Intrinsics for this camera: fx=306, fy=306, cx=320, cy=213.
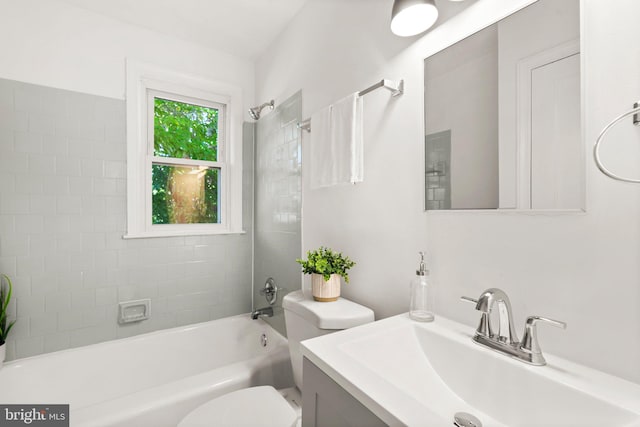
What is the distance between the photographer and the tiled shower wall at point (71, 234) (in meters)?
1.76

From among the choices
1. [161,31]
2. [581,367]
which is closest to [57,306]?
[161,31]

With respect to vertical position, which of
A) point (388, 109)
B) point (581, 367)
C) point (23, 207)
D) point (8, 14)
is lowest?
point (581, 367)

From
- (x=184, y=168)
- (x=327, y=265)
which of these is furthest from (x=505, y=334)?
(x=184, y=168)

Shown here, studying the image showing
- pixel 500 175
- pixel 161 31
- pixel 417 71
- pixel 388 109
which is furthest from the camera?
pixel 161 31

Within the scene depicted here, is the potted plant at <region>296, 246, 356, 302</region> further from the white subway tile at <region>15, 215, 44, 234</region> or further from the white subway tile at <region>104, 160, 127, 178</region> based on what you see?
the white subway tile at <region>15, 215, 44, 234</region>

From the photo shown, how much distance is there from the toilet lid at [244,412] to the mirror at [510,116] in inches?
38.3

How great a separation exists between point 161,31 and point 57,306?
1.92m

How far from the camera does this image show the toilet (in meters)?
1.14

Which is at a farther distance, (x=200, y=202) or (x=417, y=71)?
(x=200, y=202)

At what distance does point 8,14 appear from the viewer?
1.72 meters

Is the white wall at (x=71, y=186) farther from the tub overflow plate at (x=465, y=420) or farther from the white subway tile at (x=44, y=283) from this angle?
the tub overflow plate at (x=465, y=420)

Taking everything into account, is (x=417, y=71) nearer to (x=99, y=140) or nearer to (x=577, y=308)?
(x=577, y=308)

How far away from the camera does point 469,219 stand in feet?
3.27

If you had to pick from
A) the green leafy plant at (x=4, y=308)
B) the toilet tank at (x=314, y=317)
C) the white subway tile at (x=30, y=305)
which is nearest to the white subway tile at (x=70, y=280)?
the white subway tile at (x=30, y=305)
